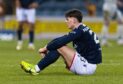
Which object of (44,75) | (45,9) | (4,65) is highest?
(44,75)

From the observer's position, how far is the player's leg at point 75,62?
10297 millimetres

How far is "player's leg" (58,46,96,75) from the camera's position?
1030cm

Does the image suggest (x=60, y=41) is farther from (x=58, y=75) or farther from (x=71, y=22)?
(x=58, y=75)

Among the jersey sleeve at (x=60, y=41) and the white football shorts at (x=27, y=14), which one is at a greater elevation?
the jersey sleeve at (x=60, y=41)

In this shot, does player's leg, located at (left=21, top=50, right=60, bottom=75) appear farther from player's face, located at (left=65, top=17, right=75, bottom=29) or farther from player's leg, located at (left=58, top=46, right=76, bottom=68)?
player's face, located at (left=65, top=17, right=75, bottom=29)

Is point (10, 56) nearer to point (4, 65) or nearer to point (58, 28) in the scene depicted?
point (4, 65)

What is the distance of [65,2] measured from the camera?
113 feet

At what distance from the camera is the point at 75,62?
1040cm

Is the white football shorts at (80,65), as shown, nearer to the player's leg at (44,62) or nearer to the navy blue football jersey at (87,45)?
the navy blue football jersey at (87,45)

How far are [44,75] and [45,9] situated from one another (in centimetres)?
2360

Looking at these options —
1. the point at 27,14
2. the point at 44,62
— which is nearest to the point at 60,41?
the point at 44,62

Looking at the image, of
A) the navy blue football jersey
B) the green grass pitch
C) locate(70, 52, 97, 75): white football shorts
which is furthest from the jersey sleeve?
the green grass pitch

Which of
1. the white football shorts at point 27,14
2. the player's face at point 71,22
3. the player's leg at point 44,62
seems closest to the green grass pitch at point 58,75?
the player's leg at point 44,62

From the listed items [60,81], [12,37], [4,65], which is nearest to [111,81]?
[60,81]
